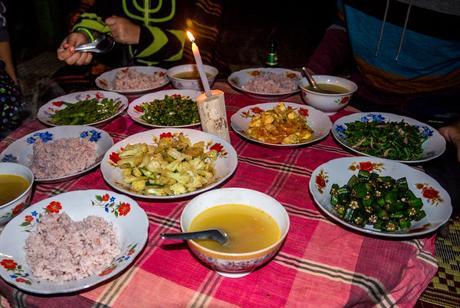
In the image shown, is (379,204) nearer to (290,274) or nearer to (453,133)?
(290,274)

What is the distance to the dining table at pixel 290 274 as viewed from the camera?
1287mm

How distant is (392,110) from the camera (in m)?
3.22

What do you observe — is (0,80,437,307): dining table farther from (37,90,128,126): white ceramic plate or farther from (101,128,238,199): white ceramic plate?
(37,90,128,126): white ceramic plate

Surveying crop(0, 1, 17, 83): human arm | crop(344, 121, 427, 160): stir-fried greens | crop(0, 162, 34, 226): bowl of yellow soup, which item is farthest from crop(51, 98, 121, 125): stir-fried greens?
crop(344, 121, 427, 160): stir-fried greens

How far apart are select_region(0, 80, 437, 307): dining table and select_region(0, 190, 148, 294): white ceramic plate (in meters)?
0.07

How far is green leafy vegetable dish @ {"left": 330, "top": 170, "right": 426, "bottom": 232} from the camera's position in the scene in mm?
1576

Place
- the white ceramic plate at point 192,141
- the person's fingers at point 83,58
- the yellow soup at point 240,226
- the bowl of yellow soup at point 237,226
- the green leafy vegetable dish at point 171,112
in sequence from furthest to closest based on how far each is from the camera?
the person's fingers at point 83,58, the green leafy vegetable dish at point 171,112, the white ceramic plate at point 192,141, the yellow soup at point 240,226, the bowl of yellow soup at point 237,226

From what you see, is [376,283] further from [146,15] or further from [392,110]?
[146,15]

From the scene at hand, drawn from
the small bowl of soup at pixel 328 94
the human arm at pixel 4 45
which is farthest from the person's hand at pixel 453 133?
the human arm at pixel 4 45

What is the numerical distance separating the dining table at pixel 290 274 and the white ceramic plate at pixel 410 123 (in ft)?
2.08

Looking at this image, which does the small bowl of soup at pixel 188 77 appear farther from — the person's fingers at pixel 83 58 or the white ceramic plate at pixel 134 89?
the person's fingers at pixel 83 58

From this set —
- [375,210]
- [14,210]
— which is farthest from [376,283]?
[14,210]

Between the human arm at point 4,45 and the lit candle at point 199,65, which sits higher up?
the lit candle at point 199,65

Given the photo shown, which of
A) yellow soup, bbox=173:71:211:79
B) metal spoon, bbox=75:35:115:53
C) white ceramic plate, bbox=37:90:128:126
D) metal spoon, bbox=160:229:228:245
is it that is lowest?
white ceramic plate, bbox=37:90:128:126
